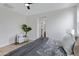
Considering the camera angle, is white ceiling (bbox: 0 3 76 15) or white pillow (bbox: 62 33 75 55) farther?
white pillow (bbox: 62 33 75 55)

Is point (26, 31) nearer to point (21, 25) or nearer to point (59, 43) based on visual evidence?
point (21, 25)

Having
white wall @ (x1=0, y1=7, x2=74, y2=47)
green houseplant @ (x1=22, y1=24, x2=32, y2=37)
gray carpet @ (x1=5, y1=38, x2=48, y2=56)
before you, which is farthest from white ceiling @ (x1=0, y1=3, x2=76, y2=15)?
gray carpet @ (x1=5, y1=38, x2=48, y2=56)

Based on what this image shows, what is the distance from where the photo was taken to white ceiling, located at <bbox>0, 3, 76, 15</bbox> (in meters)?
1.15

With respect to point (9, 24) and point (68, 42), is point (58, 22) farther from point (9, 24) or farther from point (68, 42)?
point (9, 24)

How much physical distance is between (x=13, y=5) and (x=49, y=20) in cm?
45

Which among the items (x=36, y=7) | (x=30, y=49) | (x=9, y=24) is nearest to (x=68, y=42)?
(x=30, y=49)

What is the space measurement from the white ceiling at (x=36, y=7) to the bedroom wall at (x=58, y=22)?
0.05 m

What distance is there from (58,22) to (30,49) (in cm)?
47

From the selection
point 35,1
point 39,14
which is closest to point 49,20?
point 39,14

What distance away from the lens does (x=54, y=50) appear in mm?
1304

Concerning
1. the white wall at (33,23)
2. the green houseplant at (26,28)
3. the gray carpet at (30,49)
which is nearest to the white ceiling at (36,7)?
the white wall at (33,23)

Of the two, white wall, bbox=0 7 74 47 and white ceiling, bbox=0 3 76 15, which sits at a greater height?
white ceiling, bbox=0 3 76 15

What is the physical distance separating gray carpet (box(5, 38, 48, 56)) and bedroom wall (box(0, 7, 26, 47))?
0.46ft

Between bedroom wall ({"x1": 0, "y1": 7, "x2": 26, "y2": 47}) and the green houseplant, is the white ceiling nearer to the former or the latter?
bedroom wall ({"x1": 0, "y1": 7, "x2": 26, "y2": 47})
